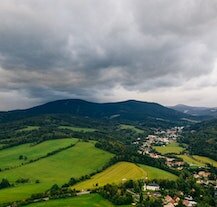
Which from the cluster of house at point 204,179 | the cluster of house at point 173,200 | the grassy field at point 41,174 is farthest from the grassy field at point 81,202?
the cluster of house at point 204,179

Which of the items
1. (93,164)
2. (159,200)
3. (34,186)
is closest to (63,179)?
(34,186)

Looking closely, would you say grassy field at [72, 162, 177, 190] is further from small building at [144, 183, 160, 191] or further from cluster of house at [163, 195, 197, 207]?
cluster of house at [163, 195, 197, 207]

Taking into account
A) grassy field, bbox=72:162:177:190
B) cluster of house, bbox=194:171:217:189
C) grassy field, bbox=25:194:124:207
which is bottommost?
Result: cluster of house, bbox=194:171:217:189

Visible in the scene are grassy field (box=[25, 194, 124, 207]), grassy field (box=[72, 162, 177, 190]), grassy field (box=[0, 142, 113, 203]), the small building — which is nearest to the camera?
grassy field (box=[25, 194, 124, 207])

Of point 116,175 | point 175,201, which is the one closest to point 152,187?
point 175,201

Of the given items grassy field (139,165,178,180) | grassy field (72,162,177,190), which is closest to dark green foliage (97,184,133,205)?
grassy field (72,162,177,190)

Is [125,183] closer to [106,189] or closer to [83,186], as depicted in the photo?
[106,189]

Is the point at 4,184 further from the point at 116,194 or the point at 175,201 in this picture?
the point at 175,201
